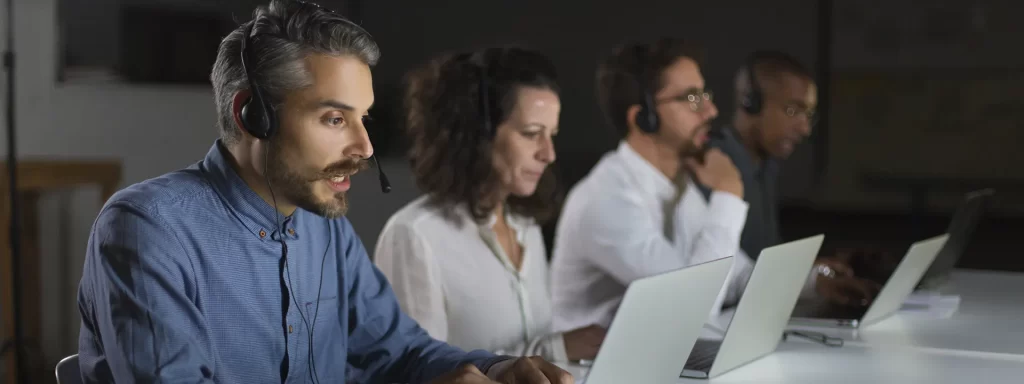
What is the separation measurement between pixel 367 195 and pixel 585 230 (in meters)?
1.45

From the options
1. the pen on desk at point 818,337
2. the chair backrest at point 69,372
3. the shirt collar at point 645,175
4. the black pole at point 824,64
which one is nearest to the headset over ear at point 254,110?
the chair backrest at point 69,372

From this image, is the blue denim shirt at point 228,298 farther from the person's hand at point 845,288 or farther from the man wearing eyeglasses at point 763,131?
the man wearing eyeglasses at point 763,131

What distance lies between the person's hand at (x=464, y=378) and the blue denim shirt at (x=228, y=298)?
18cm

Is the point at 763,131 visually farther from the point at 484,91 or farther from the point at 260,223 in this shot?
the point at 260,223

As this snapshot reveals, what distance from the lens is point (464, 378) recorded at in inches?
47.4

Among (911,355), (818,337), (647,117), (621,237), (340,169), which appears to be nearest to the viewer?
(340,169)

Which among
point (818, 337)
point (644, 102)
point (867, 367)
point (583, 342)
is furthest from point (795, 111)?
point (583, 342)

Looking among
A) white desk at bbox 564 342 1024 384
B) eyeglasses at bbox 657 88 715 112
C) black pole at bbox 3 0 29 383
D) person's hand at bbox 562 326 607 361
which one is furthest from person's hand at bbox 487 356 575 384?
black pole at bbox 3 0 29 383

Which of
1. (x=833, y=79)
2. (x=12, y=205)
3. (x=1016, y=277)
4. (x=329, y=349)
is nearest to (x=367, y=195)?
(x=12, y=205)

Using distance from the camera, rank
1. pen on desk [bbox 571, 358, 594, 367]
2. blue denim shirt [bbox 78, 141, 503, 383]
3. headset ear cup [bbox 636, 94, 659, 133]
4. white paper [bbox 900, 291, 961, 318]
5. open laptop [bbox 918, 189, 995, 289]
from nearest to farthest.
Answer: blue denim shirt [bbox 78, 141, 503, 383]
pen on desk [bbox 571, 358, 594, 367]
white paper [bbox 900, 291, 961, 318]
open laptop [bbox 918, 189, 995, 289]
headset ear cup [bbox 636, 94, 659, 133]

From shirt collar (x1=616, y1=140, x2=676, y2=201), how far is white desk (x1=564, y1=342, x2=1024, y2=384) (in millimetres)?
718

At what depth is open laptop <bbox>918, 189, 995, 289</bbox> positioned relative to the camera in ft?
7.85

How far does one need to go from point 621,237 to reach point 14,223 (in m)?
2.04

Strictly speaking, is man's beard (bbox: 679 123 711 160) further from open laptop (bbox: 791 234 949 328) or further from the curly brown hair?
the curly brown hair
